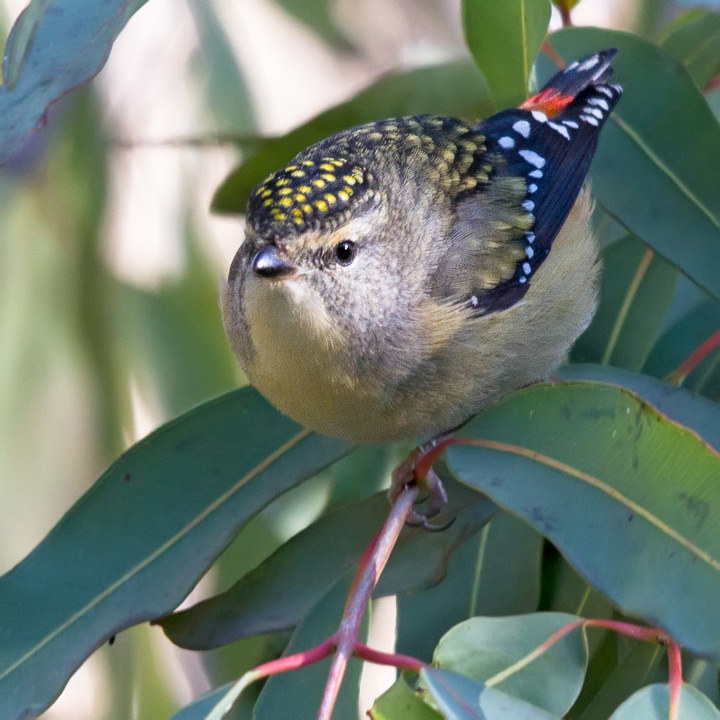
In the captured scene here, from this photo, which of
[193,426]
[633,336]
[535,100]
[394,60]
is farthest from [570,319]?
[394,60]

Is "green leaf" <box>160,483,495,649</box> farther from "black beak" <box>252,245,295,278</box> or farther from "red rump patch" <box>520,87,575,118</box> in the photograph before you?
"red rump patch" <box>520,87,575,118</box>

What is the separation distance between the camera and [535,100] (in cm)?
264

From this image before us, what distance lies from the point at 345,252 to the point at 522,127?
72 centimetres

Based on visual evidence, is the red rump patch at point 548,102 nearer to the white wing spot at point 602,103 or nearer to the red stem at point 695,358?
the white wing spot at point 602,103

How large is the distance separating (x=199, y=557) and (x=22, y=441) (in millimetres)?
1016

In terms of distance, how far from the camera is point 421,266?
2217 mm

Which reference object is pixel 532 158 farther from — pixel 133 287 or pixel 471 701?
pixel 471 701

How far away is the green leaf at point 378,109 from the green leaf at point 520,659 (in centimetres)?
147

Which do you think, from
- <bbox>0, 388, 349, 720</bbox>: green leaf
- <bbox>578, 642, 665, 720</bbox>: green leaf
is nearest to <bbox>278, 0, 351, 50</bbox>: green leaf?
<bbox>0, 388, 349, 720</bbox>: green leaf

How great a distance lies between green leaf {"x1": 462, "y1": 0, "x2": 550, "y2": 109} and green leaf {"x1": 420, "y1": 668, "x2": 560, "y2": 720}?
1.32 metres

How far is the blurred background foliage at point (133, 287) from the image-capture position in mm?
2908

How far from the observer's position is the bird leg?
2.03 metres

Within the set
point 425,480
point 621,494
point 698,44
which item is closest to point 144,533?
point 425,480

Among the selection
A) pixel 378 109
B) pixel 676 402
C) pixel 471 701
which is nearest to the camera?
pixel 471 701
